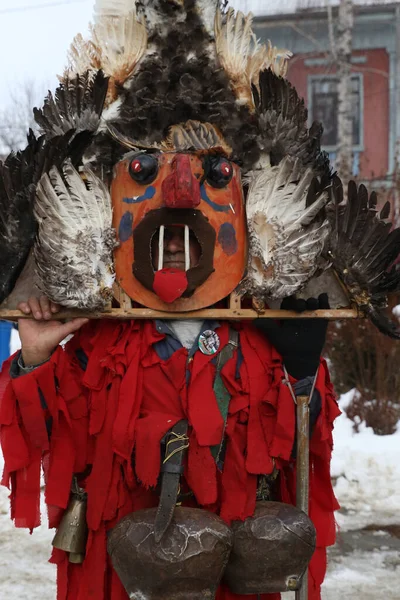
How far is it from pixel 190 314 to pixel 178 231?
282mm

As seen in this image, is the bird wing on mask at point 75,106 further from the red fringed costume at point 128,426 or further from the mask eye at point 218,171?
the red fringed costume at point 128,426

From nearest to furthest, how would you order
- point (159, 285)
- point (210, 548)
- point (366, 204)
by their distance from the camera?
1. point (210, 548)
2. point (159, 285)
3. point (366, 204)

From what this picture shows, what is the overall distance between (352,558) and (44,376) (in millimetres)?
2558

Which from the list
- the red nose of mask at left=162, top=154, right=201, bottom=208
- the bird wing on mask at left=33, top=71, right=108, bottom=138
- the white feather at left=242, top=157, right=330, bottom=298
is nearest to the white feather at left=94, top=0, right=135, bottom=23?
the bird wing on mask at left=33, top=71, right=108, bottom=138

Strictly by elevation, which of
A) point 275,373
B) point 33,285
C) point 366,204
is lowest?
point 275,373

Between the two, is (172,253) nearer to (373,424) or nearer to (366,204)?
(366,204)

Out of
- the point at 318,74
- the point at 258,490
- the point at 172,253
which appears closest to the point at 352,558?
the point at 258,490

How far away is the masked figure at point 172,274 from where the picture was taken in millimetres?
2271

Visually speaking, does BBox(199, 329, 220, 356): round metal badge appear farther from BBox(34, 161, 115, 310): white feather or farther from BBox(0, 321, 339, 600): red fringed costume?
BBox(34, 161, 115, 310): white feather

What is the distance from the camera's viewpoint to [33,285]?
7.78 ft

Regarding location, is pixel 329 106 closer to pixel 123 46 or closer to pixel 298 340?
pixel 123 46

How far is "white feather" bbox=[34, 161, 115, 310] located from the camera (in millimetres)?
2252

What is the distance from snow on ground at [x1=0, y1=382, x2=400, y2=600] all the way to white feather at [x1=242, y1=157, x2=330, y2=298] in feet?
6.74

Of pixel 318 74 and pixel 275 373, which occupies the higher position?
pixel 318 74
